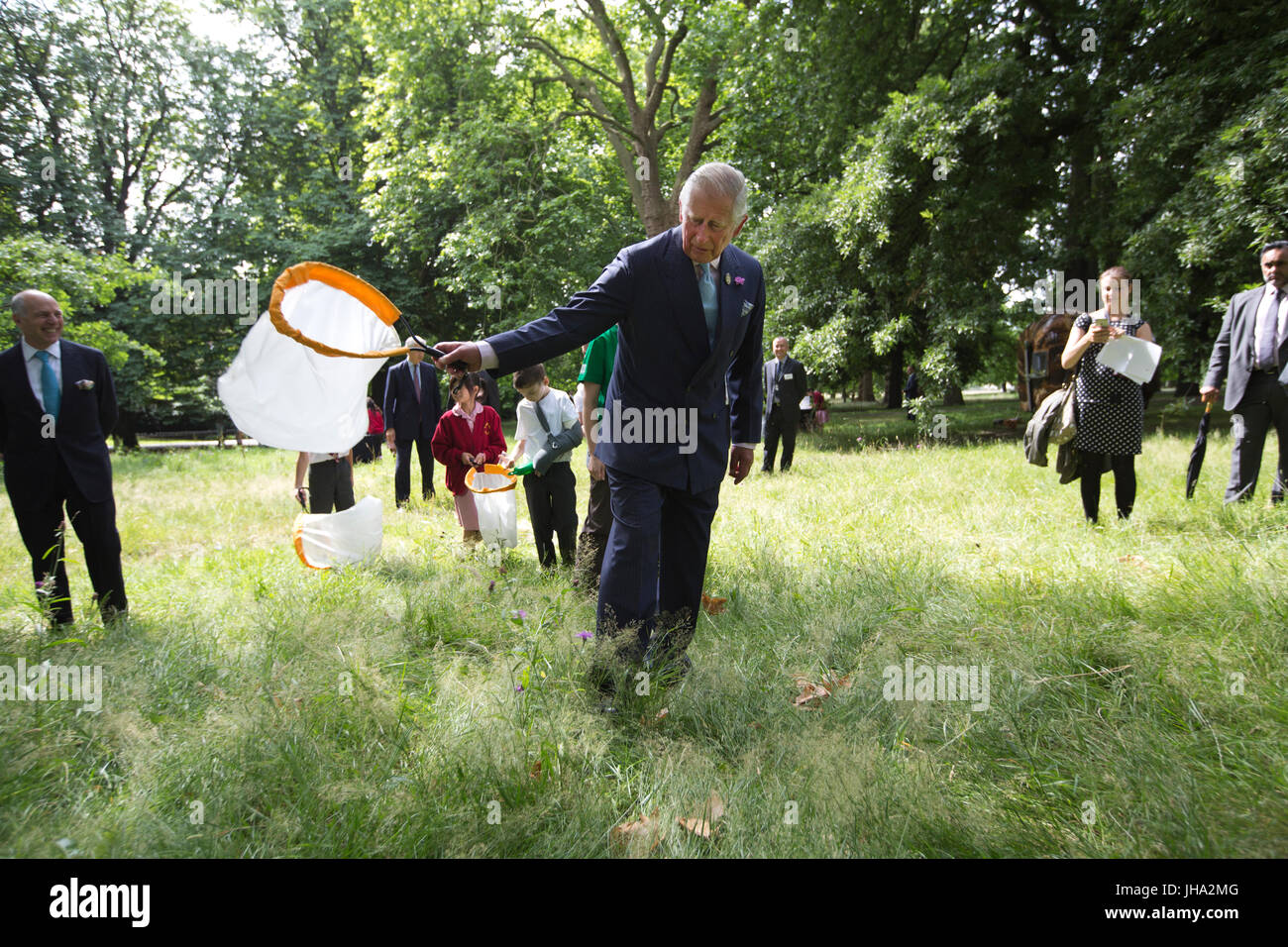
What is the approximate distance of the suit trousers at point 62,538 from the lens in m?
4.35

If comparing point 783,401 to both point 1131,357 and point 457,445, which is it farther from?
point 457,445

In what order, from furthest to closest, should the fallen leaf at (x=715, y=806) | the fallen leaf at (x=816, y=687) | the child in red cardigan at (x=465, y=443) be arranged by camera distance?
the child in red cardigan at (x=465, y=443), the fallen leaf at (x=816, y=687), the fallen leaf at (x=715, y=806)

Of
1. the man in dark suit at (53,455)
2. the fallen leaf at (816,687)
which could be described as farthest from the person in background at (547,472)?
the man in dark suit at (53,455)

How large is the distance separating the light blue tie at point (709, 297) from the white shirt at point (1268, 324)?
5.17 metres

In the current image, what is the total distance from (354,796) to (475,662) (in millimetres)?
1341

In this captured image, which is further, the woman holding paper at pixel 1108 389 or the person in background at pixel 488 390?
the person in background at pixel 488 390

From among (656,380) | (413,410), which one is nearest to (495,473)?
(656,380)

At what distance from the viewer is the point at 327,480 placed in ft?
21.1

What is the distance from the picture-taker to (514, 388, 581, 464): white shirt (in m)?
5.38

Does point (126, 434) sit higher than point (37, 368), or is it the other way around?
point (126, 434)

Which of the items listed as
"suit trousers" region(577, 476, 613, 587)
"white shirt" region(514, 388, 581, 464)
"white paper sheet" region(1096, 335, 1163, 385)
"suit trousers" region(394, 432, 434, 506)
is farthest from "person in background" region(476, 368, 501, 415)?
"white paper sheet" region(1096, 335, 1163, 385)

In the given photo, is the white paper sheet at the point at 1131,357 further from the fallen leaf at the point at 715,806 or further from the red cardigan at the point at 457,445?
the red cardigan at the point at 457,445

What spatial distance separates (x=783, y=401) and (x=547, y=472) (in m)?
6.35
